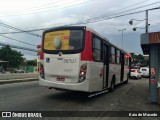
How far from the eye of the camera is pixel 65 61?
10125 millimetres

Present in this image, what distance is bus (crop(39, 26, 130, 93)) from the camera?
980 cm

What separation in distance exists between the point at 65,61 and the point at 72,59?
35cm

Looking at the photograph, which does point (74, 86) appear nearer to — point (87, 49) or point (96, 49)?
point (87, 49)

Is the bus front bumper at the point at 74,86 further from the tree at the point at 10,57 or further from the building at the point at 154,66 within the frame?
the tree at the point at 10,57

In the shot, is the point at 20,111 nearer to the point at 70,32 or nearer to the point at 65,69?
the point at 65,69

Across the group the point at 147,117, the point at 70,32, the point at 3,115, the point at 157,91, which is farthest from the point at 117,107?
the point at 3,115

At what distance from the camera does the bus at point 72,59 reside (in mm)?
9797

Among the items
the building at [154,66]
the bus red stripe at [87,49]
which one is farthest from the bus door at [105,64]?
the bus red stripe at [87,49]

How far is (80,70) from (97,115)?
91.9 inches

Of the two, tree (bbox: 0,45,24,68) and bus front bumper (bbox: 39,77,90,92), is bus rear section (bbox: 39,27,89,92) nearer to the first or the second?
bus front bumper (bbox: 39,77,90,92)

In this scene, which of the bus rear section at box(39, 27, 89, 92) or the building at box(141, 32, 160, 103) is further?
the building at box(141, 32, 160, 103)

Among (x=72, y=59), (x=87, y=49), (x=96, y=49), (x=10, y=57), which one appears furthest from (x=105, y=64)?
(x=10, y=57)

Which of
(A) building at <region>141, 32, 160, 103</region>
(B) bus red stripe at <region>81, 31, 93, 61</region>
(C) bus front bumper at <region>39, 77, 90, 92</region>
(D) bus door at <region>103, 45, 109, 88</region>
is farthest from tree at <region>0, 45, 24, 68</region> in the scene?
(B) bus red stripe at <region>81, 31, 93, 61</region>

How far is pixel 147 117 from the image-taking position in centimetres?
815
